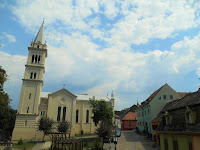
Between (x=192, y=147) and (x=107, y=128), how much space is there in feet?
54.0

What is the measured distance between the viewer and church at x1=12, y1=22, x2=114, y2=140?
37.3 metres

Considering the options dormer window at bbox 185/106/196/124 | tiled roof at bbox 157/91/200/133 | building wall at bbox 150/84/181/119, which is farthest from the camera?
building wall at bbox 150/84/181/119

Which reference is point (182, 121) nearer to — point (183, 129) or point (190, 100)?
point (183, 129)

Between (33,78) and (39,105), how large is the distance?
8.07 metres

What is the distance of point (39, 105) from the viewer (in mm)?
42688

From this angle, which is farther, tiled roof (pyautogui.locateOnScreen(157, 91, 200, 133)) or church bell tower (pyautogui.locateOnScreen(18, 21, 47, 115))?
church bell tower (pyautogui.locateOnScreen(18, 21, 47, 115))

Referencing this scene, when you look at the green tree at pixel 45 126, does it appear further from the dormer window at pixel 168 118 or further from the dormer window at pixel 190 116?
the dormer window at pixel 190 116

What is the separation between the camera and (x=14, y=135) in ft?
117

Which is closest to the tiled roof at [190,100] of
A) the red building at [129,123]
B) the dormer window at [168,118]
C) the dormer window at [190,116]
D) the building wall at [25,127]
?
the dormer window at [190,116]

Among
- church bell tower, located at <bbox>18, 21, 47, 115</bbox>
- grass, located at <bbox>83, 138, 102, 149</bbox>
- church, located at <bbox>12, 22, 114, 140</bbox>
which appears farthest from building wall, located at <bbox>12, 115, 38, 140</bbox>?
grass, located at <bbox>83, 138, 102, 149</bbox>

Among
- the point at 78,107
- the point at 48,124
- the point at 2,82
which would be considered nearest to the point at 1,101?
the point at 2,82

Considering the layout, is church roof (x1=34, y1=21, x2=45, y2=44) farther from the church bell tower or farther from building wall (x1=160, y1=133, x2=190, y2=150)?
building wall (x1=160, y1=133, x2=190, y2=150)

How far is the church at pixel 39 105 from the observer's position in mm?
37312

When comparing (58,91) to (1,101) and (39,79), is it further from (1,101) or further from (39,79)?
(1,101)
